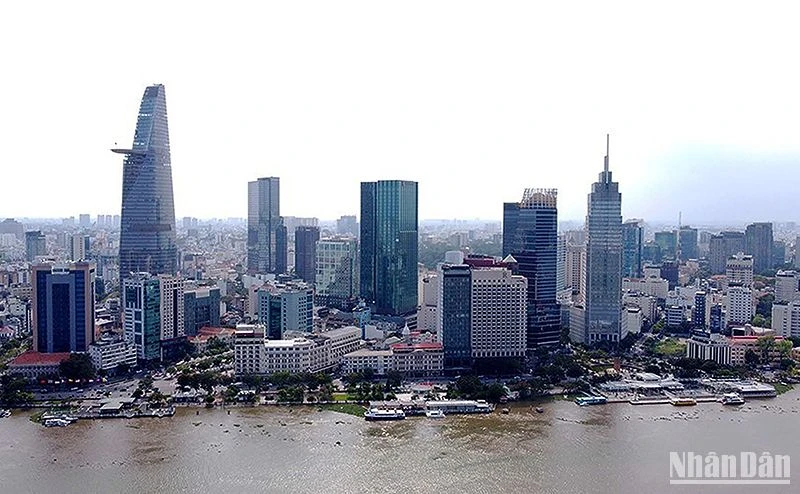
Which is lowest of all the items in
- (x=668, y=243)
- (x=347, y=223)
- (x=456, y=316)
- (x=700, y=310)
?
(x=700, y=310)

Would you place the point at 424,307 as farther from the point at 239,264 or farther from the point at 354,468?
the point at 239,264

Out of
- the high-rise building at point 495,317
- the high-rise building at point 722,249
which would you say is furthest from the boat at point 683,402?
the high-rise building at point 722,249

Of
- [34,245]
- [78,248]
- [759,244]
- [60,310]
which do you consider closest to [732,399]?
[60,310]

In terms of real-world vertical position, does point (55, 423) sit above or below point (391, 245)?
below

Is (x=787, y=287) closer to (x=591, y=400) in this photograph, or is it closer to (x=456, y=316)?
(x=456, y=316)

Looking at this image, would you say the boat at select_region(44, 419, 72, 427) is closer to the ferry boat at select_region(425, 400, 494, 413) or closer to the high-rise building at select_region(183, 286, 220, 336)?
the ferry boat at select_region(425, 400, 494, 413)

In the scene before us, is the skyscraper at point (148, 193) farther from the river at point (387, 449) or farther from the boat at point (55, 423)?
the boat at point (55, 423)
